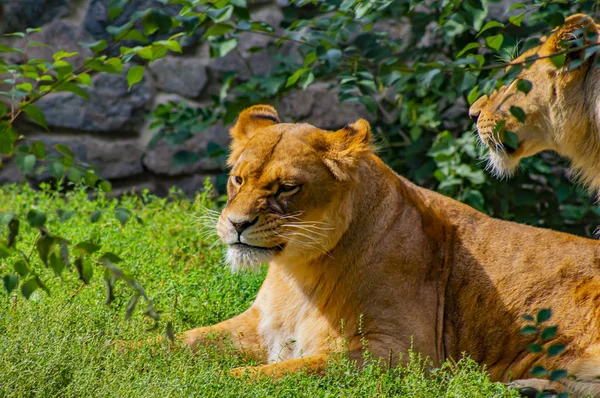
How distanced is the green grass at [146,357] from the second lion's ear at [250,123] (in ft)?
2.45

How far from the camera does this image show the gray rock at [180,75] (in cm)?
Answer: 608

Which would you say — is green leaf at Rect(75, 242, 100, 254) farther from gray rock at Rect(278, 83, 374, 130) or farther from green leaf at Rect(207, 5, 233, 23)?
gray rock at Rect(278, 83, 374, 130)

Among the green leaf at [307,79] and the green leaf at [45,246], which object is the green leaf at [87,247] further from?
the green leaf at [307,79]

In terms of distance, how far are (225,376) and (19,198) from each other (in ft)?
8.53

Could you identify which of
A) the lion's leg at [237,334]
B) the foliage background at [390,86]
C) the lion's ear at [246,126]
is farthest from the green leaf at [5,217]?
the foliage background at [390,86]

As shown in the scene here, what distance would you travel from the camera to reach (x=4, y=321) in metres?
3.05

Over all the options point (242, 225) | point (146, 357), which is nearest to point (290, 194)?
point (242, 225)

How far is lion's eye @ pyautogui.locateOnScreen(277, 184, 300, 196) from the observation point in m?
3.25

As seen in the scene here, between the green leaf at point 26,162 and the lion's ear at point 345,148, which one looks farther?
the lion's ear at point 345,148

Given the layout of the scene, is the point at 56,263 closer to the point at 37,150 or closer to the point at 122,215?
the point at 122,215

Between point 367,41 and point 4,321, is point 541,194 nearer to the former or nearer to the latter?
point 367,41

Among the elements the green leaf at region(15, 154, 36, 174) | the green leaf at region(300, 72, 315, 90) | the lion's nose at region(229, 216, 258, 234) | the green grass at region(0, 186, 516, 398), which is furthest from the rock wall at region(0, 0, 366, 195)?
the green leaf at region(15, 154, 36, 174)

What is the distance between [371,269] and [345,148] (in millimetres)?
495

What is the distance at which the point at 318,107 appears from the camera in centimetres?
630
